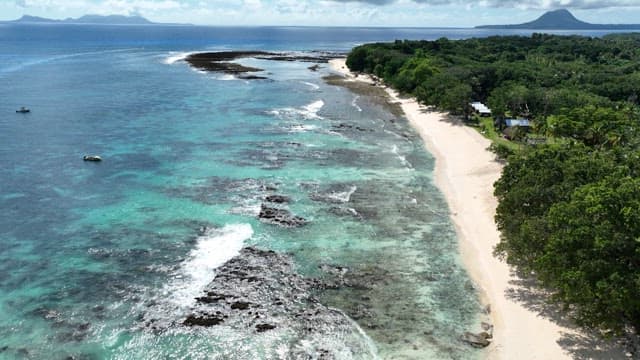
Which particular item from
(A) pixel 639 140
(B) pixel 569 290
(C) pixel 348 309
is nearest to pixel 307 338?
(C) pixel 348 309

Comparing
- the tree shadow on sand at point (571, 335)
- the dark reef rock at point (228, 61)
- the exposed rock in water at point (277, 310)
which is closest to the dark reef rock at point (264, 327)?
the exposed rock in water at point (277, 310)

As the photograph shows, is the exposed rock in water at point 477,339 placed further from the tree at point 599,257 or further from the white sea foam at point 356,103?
the white sea foam at point 356,103

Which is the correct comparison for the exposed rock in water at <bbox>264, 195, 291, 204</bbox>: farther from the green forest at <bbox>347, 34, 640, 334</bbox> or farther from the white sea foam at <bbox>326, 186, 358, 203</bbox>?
the green forest at <bbox>347, 34, 640, 334</bbox>

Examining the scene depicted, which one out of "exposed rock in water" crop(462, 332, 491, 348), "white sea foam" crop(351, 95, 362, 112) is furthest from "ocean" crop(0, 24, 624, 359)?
"white sea foam" crop(351, 95, 362, 112)

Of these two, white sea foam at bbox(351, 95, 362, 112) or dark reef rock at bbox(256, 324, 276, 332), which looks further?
white sea foam at bbox(351, 95, 362, 112)

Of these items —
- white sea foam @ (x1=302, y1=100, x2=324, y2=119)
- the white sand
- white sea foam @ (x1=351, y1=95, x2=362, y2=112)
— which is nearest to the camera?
the white sand

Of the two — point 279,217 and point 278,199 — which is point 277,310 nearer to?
point 279,217
